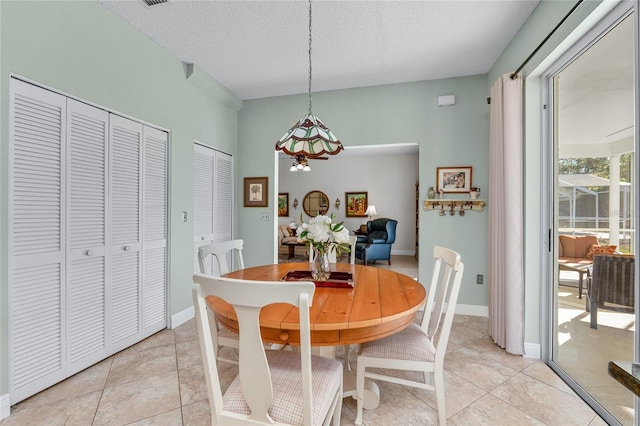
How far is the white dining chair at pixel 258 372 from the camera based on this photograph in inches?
37.4

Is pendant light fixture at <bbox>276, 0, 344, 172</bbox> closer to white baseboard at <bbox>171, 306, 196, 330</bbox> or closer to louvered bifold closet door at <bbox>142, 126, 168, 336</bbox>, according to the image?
louvered bifold closet door at <bbox>142, 126, 168, 336</bbox>

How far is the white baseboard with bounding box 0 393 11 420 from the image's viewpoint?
64.6 inches

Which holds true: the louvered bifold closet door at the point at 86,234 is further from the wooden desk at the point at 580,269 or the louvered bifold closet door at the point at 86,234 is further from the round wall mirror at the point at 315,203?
the round wall mirror at the point at 315,203

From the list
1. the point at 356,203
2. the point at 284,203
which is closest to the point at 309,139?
the point at 356,203

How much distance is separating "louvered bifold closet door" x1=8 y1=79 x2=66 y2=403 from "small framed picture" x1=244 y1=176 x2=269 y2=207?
219 centimetres

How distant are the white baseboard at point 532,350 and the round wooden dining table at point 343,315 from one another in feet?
4.66

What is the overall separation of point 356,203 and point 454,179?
465cm

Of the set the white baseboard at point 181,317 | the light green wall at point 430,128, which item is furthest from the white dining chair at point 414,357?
the white baseboard at point 181,317

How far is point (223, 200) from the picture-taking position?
386 cm

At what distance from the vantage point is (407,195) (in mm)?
7582

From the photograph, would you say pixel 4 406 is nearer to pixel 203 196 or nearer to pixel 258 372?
pixel 258 372

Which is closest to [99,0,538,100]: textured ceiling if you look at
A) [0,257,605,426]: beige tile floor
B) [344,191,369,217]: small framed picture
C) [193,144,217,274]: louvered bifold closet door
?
[193,144,217,274]: louvered bifold closet door

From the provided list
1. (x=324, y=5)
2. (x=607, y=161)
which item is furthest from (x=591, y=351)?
(x=324, y=5)

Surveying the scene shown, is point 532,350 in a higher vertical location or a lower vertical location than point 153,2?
lower
